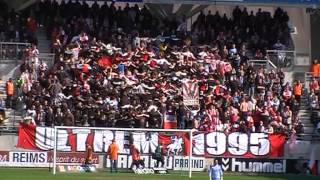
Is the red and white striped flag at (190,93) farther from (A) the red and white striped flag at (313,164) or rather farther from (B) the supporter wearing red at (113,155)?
(A) the red and white striped flag at (313,164)

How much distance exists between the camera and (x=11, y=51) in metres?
44.6

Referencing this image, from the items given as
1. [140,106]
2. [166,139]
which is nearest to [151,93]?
[140,106]

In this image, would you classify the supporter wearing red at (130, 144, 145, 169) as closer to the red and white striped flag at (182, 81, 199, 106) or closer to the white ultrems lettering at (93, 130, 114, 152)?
the white ultrems lettering at (93, 130, 114, 152)

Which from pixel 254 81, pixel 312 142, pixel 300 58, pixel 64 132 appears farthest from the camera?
pixel 300 58

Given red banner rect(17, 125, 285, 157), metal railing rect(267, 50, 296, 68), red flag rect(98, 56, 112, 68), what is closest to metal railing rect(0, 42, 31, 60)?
red flag rect(98, 56, 112, 68)

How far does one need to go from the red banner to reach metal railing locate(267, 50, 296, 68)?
705 cm

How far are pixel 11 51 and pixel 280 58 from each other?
1407 centimetres

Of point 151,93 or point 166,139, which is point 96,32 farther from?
point 166,139

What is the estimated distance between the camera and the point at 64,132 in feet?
127

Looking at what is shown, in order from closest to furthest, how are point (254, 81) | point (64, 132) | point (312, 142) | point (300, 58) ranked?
1. point (64, 132)
2. point (312, 142)
3. point (254, 81)
4. point (300, 58)

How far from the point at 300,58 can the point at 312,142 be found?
33.6ft

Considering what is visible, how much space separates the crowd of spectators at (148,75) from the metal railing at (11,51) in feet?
3.90

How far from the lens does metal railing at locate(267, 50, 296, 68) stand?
47.7 metres

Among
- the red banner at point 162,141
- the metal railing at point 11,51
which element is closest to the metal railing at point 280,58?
the red banner at point 162,141
